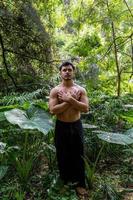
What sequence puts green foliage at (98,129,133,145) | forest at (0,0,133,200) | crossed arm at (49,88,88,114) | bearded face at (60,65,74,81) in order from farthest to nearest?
forest at (0,0,133,200)
green foliage at (98,129,133,145)
bearded face at (60,65,74,81)
crossed arm at (49,88,88,114)

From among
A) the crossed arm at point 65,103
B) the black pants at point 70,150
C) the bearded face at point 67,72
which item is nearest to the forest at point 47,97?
the black pants at point 70,150

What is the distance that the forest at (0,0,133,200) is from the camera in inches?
151

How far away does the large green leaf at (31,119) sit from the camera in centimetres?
344

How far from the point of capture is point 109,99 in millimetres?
5590

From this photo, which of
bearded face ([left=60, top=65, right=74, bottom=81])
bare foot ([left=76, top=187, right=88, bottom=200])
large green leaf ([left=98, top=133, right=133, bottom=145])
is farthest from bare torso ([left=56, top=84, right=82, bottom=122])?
bare foot ([left=76, top=187, right=88, bottom=200])

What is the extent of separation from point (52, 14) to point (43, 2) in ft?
1.23

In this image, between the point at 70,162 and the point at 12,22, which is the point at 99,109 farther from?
the point at 12,22

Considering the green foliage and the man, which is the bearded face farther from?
the green foliage

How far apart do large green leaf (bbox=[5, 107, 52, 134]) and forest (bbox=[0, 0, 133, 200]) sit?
0.04 ft

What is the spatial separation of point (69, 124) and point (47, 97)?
33.8 inches

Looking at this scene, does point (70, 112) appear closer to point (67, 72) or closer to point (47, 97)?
point (67, 72)

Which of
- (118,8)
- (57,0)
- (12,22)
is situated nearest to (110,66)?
(118,8)

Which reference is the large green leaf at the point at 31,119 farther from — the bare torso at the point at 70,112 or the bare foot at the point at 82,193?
the bare foot at the point at 82,193

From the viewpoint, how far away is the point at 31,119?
12.3ft
